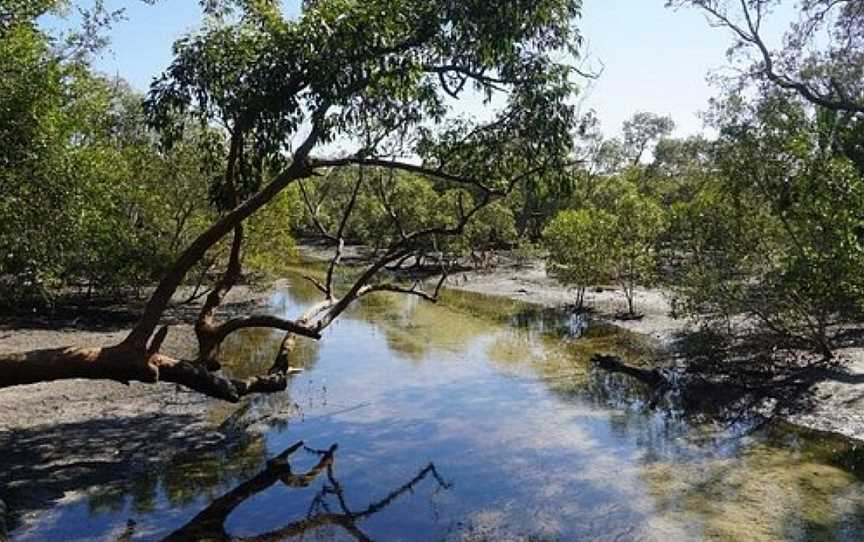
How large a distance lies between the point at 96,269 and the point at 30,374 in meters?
16.6

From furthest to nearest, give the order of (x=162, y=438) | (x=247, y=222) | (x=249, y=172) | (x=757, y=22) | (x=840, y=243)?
1. (x=247, y=222)
2. (x=757, y=22)
3. (x=840, y=243)
4. (x=162, y=438)
5. (x=249, y=172)

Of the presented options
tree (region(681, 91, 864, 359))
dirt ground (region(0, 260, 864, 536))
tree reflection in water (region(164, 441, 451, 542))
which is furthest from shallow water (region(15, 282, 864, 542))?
tree (region(681, 91, 864, 359))

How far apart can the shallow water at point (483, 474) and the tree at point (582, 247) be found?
32.7ft

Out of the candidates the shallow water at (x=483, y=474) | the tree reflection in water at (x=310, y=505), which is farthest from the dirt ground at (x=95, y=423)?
the tree reflection in water at (x=310, y=505)

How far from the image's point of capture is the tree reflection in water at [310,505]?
32.9 ft

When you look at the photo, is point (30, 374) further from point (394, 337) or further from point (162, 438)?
point (394, 337)

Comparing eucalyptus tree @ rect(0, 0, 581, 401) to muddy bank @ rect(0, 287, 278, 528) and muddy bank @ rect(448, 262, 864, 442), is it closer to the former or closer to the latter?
muddy bank @ rect(0, 287, 278, 528)

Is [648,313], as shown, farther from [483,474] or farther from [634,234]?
[483,474]

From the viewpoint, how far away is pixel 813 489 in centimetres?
1179

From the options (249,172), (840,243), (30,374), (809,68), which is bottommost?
(30,374)

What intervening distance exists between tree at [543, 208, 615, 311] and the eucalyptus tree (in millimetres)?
17576

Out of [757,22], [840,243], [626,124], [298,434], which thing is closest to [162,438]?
[298,434]

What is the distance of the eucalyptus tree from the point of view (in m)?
9.41

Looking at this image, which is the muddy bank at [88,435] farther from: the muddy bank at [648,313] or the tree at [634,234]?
the tree at [634,234]
